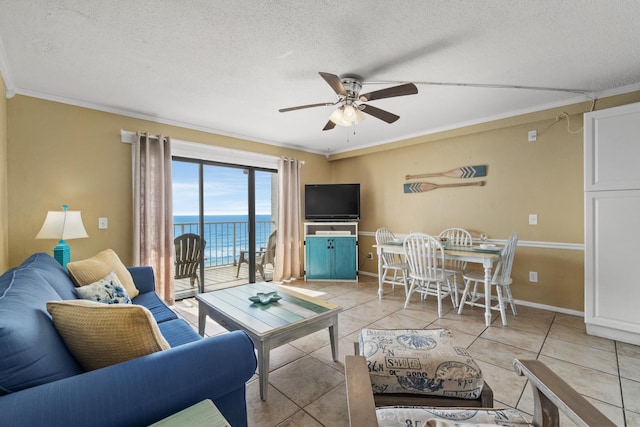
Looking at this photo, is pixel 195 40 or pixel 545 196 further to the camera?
pixel 545 196

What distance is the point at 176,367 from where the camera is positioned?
3.23 ft

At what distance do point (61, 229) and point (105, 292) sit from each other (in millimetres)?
1116

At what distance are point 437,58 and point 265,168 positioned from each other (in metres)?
3.20

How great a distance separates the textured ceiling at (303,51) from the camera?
1.69 meters

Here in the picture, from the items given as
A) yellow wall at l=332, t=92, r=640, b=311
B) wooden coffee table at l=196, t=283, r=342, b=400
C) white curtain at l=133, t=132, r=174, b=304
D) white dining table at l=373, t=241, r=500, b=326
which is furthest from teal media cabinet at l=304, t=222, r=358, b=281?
wooden coffee table at l=196, t=283, r=342, b=400

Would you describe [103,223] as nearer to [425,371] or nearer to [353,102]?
[353,102]

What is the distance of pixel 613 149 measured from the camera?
252 centimetres

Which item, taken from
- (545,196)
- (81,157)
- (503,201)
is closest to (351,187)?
(503,201)

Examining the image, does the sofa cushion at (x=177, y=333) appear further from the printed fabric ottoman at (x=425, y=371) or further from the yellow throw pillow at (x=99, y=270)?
the printed fabric ottoman at (x=425, y=371)

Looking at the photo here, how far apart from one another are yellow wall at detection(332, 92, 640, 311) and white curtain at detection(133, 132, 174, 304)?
11.1 ft

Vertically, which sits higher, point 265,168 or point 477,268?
point 265,168

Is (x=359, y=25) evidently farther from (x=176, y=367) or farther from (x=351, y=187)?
(x=351, y=187)

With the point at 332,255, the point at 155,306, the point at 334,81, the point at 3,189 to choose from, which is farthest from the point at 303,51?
the point at 332,255

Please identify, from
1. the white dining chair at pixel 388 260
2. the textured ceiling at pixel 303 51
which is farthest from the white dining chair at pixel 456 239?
the textured ceiling at pixel 303 51
